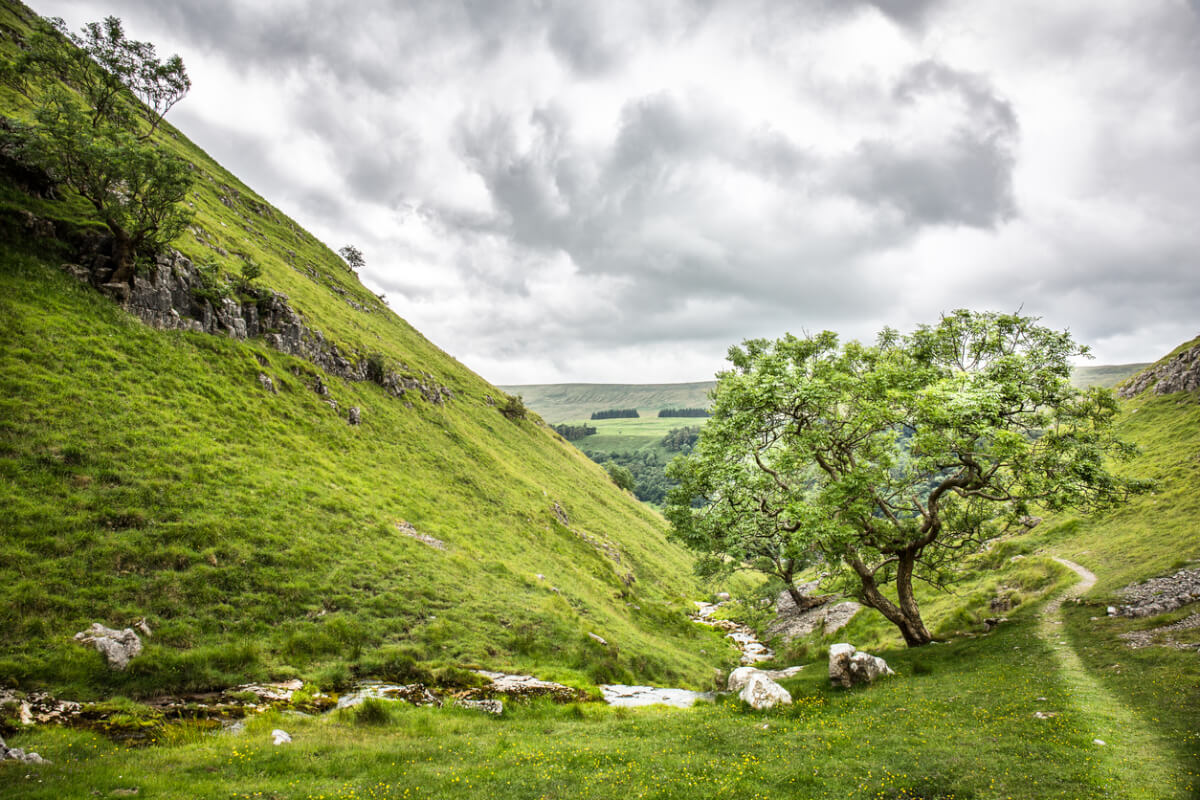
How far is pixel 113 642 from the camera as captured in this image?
16422 mm

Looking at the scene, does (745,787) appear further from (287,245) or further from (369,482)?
(287,245)

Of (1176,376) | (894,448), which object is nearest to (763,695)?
(894,448)

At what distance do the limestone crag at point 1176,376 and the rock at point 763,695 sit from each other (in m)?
96.5

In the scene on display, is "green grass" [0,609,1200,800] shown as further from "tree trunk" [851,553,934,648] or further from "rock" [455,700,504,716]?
"tree trunk" [851,553,934,648]

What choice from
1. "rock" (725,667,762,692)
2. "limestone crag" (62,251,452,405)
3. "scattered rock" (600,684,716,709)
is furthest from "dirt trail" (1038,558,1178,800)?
"limestone crag" (62,251,452,405)

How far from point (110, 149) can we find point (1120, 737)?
190 ft

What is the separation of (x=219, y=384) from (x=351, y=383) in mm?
16973

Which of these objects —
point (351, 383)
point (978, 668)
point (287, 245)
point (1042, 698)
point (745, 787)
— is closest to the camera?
point (745, 787)

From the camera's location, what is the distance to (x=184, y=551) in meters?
21.7

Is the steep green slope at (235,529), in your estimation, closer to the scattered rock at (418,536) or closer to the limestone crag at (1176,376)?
the scattered rock at (418,536)

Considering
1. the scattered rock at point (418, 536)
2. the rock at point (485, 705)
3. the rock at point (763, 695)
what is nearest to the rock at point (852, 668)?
the rock at point (763, 695)

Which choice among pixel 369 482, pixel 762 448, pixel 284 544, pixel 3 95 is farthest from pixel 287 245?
pixel 762 448

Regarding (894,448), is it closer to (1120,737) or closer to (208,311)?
(1120,737)

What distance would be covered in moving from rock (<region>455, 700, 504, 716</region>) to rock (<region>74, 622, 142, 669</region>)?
479 inches
